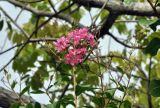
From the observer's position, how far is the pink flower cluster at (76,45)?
149cm

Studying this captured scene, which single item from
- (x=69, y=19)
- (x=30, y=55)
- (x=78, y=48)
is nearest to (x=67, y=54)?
(x=78, y=48)

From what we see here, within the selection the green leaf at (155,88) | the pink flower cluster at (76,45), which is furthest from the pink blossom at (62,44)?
the green leaf at (155,88)

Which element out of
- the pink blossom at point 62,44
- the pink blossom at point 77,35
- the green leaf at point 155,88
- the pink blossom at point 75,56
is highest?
the pink blossom at point 77,35

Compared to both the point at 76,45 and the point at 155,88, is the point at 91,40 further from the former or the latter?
the point at 155,88

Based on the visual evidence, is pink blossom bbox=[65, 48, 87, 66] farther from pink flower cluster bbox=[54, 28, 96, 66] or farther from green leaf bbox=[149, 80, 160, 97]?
green leaf bbox=[149, 80, 160, 97]

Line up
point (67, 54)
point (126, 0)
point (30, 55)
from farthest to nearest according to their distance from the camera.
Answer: point (30, 55), point (126, 0), point (67, 54)

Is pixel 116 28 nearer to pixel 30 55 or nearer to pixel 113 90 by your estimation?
pixel 30 55

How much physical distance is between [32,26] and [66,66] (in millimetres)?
3102

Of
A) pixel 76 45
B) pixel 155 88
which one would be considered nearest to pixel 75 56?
pixel 76 45

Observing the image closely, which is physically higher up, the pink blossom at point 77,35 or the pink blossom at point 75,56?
the pink blossom at point 77,35

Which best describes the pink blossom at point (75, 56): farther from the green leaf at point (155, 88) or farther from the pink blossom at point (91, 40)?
the green leaf at point (155, 88)

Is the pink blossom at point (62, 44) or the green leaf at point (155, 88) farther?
the green leaf at point (155, 88)

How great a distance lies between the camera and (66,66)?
168 centimetres

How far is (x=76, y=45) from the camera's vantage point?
151cm
